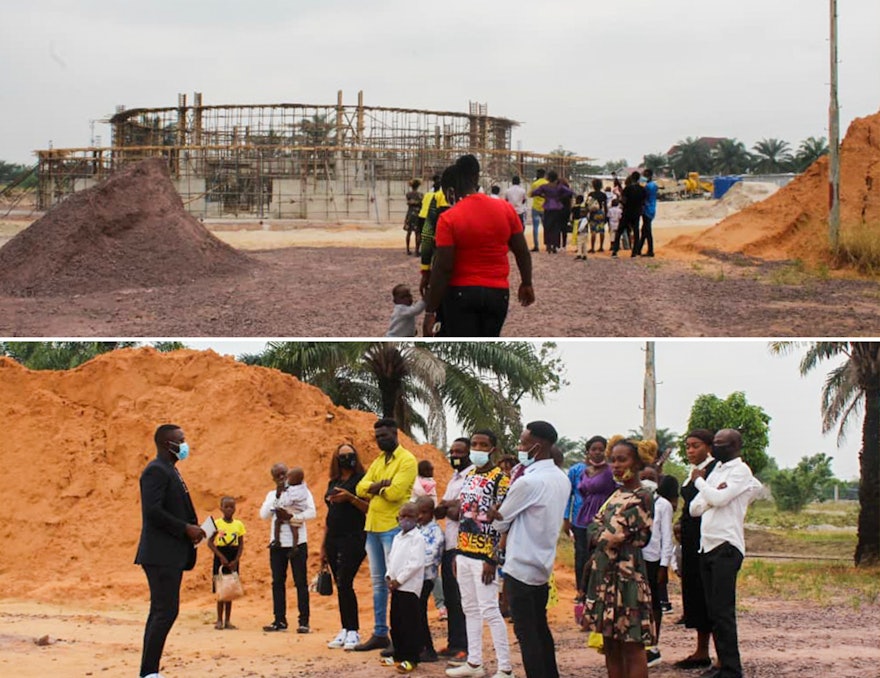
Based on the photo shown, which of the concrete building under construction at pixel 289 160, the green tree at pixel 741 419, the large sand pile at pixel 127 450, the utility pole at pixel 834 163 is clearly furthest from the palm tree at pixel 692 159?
the large sand pile at pixel 127 450

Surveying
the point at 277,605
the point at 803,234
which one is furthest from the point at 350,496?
the point at 803,234

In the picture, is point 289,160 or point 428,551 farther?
point 289,160

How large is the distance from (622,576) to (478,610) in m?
1.49

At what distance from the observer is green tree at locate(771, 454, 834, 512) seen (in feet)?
150

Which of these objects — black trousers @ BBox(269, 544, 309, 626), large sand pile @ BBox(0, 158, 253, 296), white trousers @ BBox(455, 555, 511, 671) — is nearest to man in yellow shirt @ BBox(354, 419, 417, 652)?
white trousers @ BBox(455, 555, 511, 671)

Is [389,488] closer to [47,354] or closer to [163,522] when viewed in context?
[163,522]

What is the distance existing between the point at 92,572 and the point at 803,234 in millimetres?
16595

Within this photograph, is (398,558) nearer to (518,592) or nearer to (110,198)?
(518,592)

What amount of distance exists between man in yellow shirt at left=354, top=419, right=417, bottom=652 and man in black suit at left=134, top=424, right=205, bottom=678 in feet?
6.02

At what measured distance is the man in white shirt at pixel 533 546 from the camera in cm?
653

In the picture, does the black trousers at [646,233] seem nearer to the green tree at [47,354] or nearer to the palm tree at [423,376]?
the palm tree at [423,376]

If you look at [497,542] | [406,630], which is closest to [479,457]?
[497,542]

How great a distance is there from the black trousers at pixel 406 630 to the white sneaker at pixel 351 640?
35.1 inches

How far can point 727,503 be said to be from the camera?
7203mm
